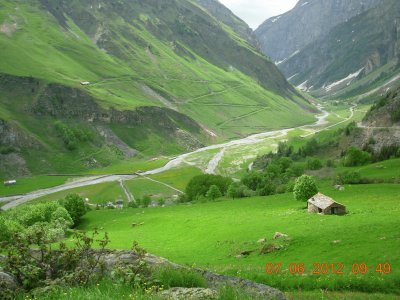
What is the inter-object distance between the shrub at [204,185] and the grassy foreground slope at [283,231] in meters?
22.0

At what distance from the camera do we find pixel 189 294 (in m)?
14.6

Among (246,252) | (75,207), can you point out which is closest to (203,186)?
(75,207)

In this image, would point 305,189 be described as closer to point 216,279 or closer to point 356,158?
point 356,158

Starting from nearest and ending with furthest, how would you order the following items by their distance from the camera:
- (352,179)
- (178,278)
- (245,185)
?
(178,278), (352,179), (245,185)

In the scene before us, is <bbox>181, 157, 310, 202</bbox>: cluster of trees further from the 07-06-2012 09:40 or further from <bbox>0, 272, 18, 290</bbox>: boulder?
<bbox>0, 272, 18, 290</bbox>: boulder

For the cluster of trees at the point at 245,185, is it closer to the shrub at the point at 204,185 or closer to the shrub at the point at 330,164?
the shrub at the point at 204,185

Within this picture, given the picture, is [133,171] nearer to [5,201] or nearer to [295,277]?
[5,201]

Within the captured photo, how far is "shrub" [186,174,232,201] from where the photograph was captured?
413 feet

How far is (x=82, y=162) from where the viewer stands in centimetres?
18725

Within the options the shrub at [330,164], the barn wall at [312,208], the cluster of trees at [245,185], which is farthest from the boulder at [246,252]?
the shrub at [330,164]

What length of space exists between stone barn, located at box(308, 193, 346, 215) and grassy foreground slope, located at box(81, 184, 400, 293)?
6.02 feet

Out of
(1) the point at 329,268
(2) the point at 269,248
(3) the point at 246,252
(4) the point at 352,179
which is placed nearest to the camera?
(1) the point at 329,268

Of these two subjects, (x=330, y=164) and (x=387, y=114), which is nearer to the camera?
(x=330, y=164)

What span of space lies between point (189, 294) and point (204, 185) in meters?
113
